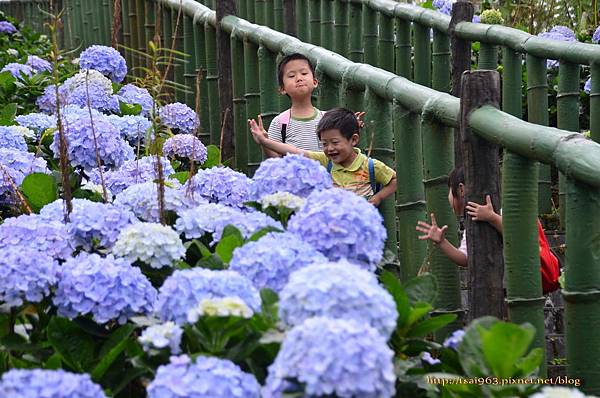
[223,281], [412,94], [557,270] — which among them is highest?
[412,94]

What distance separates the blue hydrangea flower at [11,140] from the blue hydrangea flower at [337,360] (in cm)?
226

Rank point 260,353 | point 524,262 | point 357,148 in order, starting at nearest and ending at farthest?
point 260,353, point 524,262, point 357,148

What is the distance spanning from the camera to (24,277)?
2.26 meters

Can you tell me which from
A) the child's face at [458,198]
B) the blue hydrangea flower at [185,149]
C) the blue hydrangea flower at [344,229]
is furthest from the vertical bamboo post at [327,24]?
the blue hydrangea flower at [344,229]

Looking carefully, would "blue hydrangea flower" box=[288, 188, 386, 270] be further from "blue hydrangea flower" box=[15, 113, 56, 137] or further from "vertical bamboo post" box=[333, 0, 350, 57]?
"vertical bamboo post" box=[333, 0, 350, 57]

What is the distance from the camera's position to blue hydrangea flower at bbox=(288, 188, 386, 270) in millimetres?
2270

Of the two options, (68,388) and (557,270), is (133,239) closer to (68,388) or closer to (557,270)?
(68,388)

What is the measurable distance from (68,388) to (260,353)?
349 millimetres

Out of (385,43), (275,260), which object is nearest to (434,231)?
(275,260)

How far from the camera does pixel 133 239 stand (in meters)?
2.43

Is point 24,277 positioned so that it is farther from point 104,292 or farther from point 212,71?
point 212,71

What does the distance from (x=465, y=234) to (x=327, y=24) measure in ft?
16.8

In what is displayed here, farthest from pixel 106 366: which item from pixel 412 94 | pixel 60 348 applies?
pixel 412 94

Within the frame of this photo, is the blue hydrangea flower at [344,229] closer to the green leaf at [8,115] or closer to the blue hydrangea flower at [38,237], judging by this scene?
the blue hydrangea flower at [38,237]
